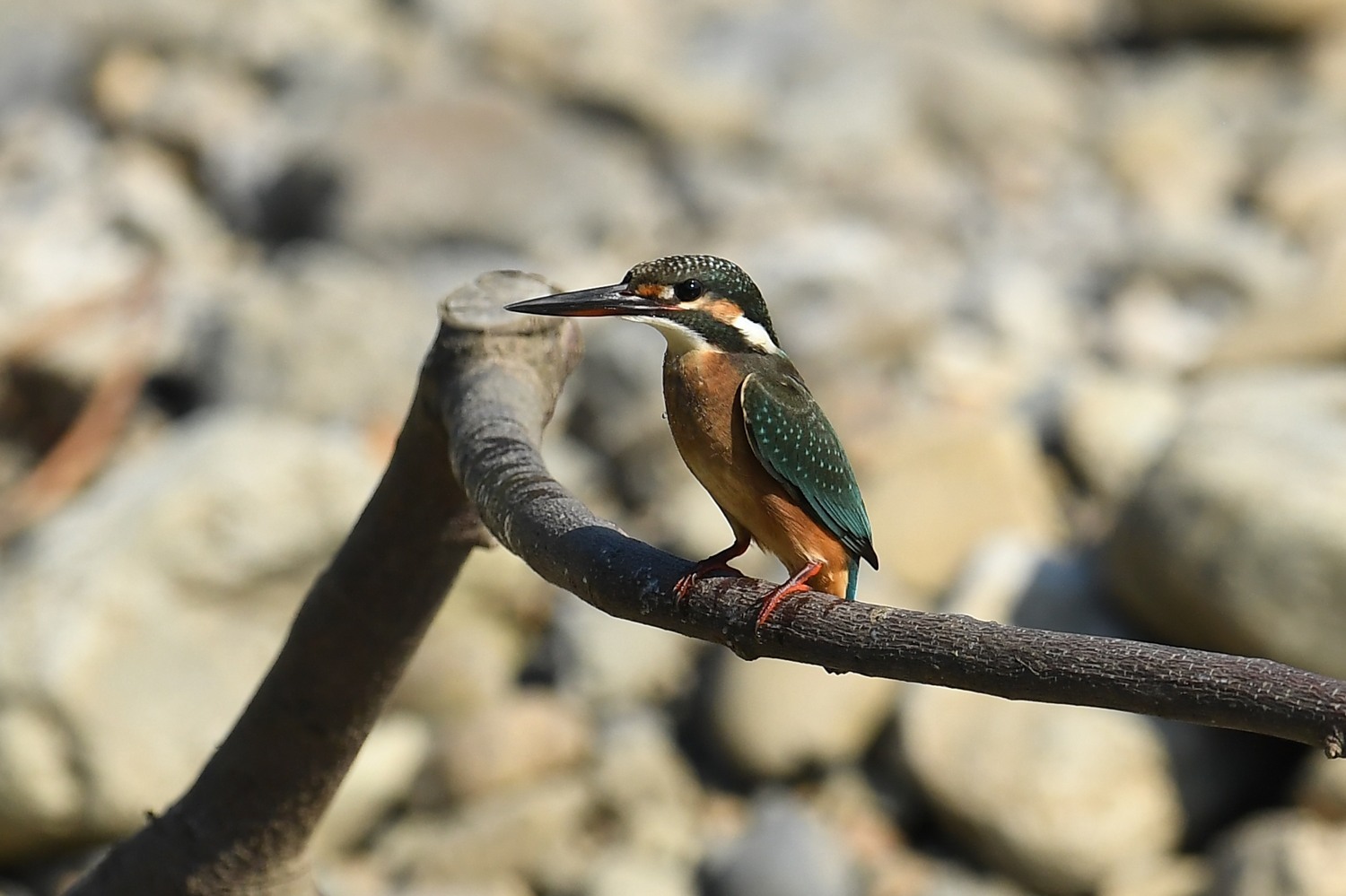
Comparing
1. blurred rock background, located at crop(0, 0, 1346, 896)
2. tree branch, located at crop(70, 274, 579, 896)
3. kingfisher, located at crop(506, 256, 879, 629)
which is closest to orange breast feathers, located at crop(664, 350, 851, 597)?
kingfisher, located at crop(506, 256, 879, 629)

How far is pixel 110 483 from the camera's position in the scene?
5.35 m

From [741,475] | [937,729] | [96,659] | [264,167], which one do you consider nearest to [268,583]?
[96,659]

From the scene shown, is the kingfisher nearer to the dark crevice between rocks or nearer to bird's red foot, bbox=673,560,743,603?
bird's red foot, bbox=673,560,743,603

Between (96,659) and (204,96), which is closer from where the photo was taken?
(96,659)

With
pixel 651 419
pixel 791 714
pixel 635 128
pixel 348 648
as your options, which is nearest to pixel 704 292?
pixel 348 648

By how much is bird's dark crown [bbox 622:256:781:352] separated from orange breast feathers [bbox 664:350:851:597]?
6cm

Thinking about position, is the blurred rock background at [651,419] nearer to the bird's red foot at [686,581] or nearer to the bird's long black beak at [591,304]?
the bird's long black beak at [591,304]

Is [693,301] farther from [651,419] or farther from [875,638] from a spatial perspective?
[651,419]

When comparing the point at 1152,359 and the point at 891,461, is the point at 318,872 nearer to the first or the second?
the point at 891,461

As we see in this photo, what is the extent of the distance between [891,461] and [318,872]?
2333mm

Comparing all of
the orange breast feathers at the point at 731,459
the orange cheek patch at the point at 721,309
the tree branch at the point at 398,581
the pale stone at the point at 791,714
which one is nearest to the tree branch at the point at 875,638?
the tree branch at the point at 398,581

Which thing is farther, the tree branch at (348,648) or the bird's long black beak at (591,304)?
the tree branch at (348,648)

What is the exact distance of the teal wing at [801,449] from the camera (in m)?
2.33

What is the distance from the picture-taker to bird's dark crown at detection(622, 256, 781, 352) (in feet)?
7.85
